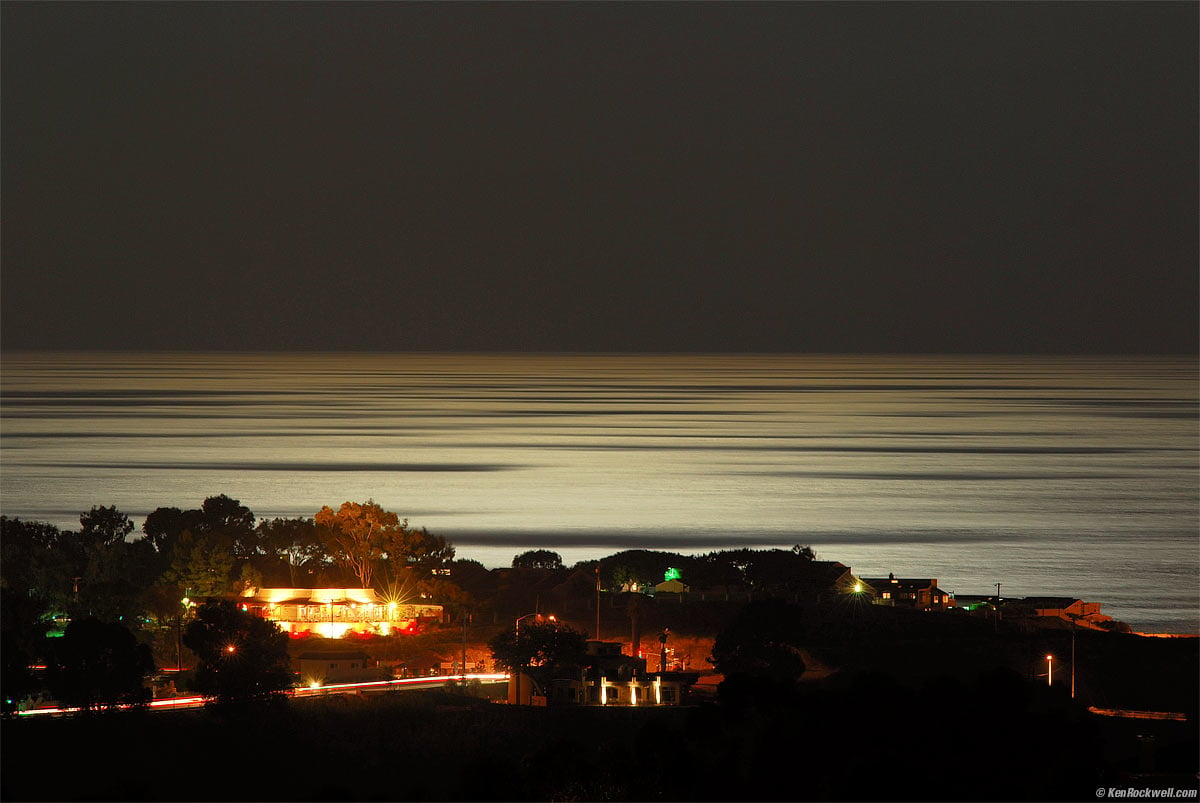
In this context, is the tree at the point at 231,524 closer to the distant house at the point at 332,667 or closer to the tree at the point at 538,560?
the tree at the point at 538,560

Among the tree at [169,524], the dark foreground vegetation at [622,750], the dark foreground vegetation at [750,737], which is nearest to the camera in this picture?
the dark foreground vegetation at [622,750]

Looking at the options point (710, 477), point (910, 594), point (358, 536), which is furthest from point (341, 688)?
point (710, 477)

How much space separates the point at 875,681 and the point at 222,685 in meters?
15.4

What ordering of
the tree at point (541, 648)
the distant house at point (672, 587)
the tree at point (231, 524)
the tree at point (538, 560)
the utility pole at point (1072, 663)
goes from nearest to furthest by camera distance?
1. the utility pole at point (1072, 663)
2. the tree at point (541, 648)
3. the distant house at point (672, 587)
4. the tree at point (231, 524)
5. the tree at point (538, 560)

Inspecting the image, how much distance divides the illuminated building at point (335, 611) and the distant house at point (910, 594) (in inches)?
501

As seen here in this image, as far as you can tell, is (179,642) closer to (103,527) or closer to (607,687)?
(607,687)

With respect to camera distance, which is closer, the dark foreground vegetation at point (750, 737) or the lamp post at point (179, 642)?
the dark foreground vegetation at point (750, 737)

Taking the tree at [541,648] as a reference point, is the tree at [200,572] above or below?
above

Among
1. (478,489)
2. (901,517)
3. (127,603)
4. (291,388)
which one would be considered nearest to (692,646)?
(127,603)

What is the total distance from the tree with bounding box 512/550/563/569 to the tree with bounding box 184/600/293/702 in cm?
1791

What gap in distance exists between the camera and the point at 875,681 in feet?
86.1

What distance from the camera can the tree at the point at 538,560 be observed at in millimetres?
57406

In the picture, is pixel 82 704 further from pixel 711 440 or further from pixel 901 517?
pixel 711 440

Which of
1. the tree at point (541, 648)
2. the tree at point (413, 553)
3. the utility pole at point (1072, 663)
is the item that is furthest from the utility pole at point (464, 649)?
the utility pole at point (1072, 663)
